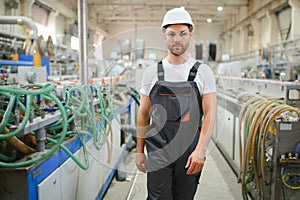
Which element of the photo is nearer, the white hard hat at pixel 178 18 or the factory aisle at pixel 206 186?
the white hard hat at pixel 178 18

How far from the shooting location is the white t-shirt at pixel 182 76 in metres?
1.26

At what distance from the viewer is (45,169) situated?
1201 mm

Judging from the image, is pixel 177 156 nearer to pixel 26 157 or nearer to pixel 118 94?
pixel 26 157

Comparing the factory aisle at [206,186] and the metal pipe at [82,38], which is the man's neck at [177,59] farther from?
the factory aisle at [206,186]

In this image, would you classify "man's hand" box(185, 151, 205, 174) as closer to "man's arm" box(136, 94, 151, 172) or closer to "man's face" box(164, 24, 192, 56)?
"man's arm" box(136, 94, 151, 172)

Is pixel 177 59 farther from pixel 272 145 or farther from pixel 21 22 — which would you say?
pixel 21 22

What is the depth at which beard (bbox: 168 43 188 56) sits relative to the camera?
126cm

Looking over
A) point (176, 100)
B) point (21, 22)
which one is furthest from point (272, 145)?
point (21, 22)

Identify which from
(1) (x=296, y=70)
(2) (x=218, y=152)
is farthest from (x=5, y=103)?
(1) (x=296, y=70)

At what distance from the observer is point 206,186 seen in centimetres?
256

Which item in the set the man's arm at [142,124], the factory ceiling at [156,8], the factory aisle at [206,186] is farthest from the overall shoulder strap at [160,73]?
the factory aisle at [206,186]

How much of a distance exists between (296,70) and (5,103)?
4.51 m

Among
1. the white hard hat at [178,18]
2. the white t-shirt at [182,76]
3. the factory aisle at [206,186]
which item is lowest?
the factory aisle at [206,186]

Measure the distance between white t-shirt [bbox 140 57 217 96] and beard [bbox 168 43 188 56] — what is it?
0.20 feet
